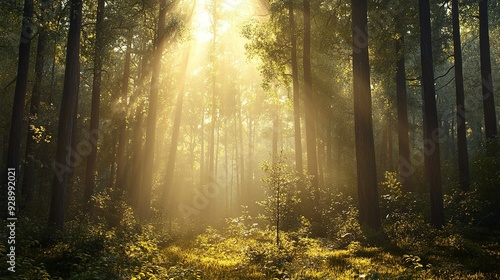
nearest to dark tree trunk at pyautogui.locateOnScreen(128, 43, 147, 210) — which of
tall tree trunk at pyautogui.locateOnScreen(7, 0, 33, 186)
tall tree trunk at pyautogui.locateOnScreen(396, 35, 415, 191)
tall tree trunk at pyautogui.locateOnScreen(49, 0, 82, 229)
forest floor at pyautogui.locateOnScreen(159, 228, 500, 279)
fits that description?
tall tree trunk at pyautogui.locateOnScreen(7, 0, 33, 186)

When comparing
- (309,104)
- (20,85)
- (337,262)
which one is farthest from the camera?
(309,104)

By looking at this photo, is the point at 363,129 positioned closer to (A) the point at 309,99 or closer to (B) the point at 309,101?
(B) the point at 309,101

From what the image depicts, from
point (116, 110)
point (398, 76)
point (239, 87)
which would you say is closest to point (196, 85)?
point (239, 87)

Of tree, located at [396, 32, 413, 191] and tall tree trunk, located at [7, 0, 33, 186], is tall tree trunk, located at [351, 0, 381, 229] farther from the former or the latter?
tall tree trunk, located at [7, 0, 33, 186]

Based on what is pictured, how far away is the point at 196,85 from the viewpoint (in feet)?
134

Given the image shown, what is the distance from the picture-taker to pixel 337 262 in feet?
31.7

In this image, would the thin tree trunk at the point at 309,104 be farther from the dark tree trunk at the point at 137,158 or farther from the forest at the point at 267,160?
the dark tree trunk at the point at 137,158

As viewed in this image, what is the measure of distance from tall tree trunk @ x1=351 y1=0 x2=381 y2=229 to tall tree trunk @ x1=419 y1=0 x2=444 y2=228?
193cm

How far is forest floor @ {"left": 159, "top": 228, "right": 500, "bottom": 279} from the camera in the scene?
25.5 feet

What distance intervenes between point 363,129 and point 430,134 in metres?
2.39

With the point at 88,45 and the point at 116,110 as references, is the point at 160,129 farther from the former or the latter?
the point at 88,45

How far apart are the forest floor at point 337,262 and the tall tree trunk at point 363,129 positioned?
6.07 feet

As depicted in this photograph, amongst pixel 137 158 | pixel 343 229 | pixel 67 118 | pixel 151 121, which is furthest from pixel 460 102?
pixel 67 118

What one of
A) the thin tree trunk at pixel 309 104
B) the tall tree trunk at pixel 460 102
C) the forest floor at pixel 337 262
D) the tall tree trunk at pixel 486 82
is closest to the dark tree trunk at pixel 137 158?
the thin tree trunk at pixel 309 104
